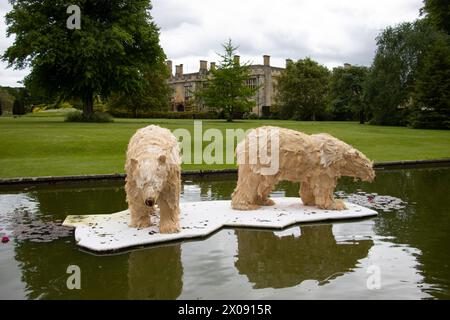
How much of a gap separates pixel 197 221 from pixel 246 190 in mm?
1969

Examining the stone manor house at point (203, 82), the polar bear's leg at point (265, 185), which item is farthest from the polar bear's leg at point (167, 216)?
the stone manor house at point (203, 82)

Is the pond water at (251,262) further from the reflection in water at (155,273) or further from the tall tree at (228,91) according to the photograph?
the tall tree at (228,91)

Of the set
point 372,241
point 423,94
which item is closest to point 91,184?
point 372,241

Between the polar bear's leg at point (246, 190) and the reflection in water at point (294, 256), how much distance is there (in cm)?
190

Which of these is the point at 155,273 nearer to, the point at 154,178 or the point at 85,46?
the point at 154,178

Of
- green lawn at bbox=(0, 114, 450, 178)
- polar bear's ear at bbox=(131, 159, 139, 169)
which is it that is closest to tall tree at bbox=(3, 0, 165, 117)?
green lawn at bbox=(0, 114, 450, 178)

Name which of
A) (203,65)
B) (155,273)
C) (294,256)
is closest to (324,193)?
(294,256)

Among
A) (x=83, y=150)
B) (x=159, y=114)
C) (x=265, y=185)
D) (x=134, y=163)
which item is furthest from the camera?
(x=159, y=114)

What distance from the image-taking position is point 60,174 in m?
18.2

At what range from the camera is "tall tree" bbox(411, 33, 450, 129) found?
142 feet

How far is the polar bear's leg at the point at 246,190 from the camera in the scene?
1202 cm

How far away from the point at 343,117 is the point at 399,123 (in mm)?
18847

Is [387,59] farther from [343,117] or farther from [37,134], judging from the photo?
[37,134]

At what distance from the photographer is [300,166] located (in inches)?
476
